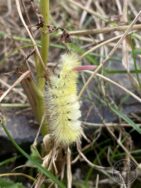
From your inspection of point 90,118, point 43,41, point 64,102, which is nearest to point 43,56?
point 43,41

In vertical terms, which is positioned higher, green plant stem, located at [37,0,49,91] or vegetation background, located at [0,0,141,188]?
green plant stem, located at [37,0,49,91]

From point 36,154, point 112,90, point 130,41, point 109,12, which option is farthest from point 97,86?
point 109,12

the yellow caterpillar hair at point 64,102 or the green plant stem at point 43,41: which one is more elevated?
the green plant stem at point 43,41

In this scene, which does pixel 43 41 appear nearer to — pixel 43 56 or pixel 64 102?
pixel 43 56

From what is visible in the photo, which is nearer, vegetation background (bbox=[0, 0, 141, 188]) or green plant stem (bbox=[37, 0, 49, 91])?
green plant stem (bbox=[37, 0, 49, 91])

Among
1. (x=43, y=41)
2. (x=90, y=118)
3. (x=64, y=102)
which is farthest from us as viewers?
(x=90, y=118)

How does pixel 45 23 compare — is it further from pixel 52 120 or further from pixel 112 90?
pixel 112 90

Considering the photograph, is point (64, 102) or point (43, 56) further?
point (43, 56)

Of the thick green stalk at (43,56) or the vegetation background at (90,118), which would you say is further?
the vegetation background at (90,118)
